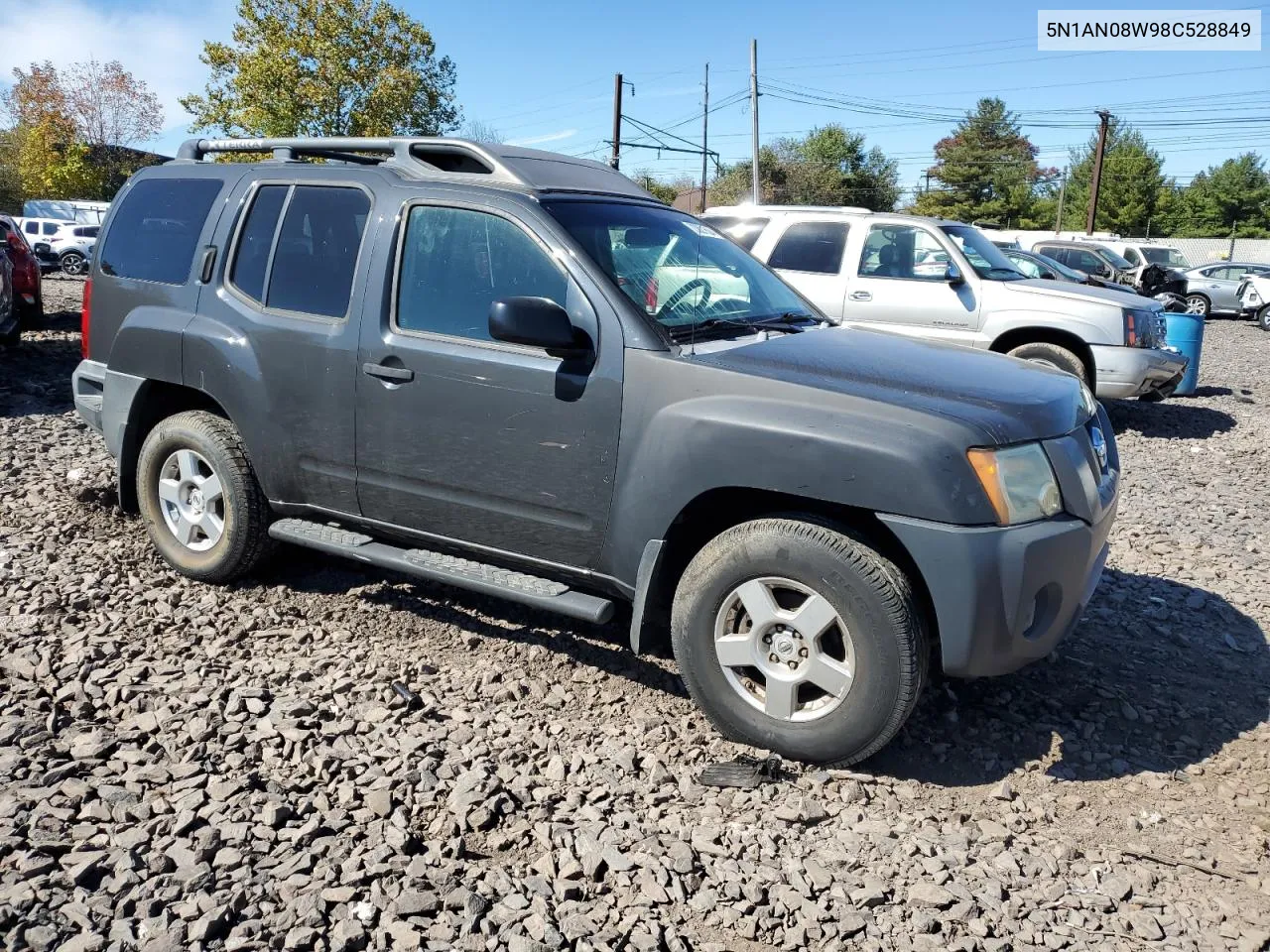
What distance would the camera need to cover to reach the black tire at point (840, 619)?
3117mm

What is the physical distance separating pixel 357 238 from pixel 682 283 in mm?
1397

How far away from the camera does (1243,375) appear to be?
46.7 ft

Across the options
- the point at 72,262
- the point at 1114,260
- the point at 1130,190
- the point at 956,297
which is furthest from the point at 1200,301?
the point at 1130,190

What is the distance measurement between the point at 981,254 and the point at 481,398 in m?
7.37

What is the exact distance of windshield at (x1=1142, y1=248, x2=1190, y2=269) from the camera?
29359mm

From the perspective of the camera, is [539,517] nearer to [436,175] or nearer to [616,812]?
[616,812]

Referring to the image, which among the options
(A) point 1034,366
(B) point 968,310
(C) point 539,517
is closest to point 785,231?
(B) point 968,310

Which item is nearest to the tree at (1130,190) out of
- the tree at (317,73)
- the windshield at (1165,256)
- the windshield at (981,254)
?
the windshield at (1165,256)

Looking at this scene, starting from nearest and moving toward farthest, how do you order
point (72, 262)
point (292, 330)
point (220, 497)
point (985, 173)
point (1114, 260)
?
1. point (292, 330)
2. point (220, 497)
3. point (1114, 260)
4. point (72, 262)
5. point (985, 173)

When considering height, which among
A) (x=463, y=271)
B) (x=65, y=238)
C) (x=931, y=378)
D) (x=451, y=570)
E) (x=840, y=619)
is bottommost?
(x=451, y=570)

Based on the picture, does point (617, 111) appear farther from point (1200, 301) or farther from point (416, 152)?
point (416, 152)

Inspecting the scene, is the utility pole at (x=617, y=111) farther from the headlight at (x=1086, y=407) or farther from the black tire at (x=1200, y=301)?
the headlight at (x=1086, y=407)

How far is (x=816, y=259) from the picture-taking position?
974 centimetres

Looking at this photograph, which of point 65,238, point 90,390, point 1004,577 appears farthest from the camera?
point 65,238
